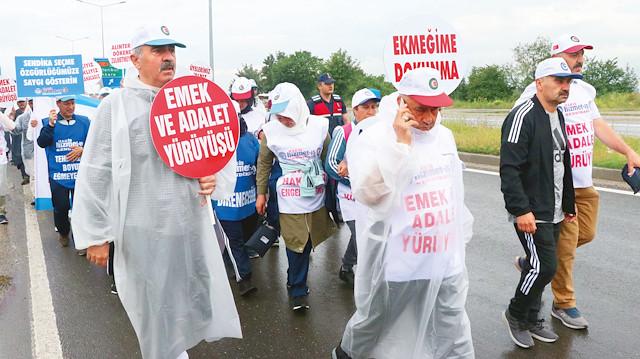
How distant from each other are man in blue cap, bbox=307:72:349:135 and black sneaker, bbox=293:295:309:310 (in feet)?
14.0

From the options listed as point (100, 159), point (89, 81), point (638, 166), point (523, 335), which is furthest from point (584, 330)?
point (89, 81)

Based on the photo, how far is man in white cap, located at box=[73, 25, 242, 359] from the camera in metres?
2.94

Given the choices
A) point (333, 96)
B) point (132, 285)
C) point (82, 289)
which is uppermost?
point (333, 96)

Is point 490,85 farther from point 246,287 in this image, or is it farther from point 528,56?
point 246,287

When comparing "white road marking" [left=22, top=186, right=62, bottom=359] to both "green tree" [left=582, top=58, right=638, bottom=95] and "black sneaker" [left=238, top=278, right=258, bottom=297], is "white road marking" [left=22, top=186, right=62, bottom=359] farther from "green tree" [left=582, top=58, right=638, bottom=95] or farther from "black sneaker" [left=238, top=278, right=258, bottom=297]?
"green tree" [left=582, top=58, right=638, bottom=95]

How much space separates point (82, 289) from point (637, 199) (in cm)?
711

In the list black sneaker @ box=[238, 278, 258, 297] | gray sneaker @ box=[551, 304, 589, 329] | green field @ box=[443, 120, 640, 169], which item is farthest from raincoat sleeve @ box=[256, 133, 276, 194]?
green field @ box=[443, 120, 640, 169]

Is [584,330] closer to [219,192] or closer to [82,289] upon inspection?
[219,192]

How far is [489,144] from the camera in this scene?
13.4m

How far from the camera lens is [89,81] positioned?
11.9 m

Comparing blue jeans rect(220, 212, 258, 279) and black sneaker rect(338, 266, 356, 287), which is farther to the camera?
black sneaker rect(338, 266, 356, 287)

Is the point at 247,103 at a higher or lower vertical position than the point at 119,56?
lower

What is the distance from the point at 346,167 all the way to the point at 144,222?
1.85 metres

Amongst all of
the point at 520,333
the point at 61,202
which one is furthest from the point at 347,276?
the point at 61,202
